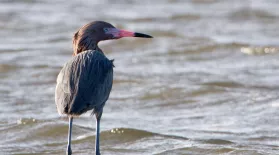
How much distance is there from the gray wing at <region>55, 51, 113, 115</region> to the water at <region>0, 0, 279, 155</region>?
1.35 m

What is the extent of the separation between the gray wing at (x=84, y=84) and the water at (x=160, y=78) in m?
1.35

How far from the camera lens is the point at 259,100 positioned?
1209 centimetres

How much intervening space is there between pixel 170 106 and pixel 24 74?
2.93 m

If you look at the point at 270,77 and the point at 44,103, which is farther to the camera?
the point at 270,77

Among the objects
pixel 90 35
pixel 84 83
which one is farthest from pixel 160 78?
pixel 84 83

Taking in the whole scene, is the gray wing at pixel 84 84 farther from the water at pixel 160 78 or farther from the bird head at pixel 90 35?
the water at pixel 160 78

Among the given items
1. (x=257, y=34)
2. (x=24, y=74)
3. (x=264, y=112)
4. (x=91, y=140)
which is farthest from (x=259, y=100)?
(x=257, y=34)

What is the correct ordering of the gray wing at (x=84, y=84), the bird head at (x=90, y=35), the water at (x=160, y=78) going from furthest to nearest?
Answer: the water at (x=160, y=78), the bird head at (x=90, y=35), the gray wing at (x=84, y=84)

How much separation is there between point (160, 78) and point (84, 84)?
5221 millimetres

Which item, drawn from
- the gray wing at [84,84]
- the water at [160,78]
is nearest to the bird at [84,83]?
the gray wing at [84,84]

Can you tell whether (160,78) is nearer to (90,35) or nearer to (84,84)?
(90,35)

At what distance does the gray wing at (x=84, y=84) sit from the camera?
8.23 m

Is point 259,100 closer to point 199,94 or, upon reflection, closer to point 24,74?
point 199,94

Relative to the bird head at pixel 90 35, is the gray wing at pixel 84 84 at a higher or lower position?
lower
